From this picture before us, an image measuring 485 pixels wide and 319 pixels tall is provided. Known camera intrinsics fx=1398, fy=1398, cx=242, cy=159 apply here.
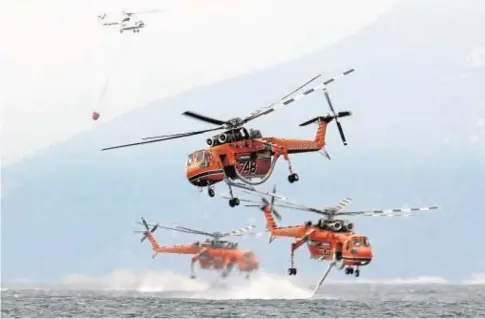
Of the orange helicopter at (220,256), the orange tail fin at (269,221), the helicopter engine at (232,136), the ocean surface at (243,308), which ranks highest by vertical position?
the orange helicopter at (220,256)

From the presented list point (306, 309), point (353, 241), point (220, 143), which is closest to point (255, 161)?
point (220, 143)

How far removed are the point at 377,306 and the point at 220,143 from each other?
53889 mm

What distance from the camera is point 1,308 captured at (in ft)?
486

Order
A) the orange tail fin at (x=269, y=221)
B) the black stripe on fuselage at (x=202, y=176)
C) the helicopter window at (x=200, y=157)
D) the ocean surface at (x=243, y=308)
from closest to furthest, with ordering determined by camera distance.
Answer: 1. the black stripe on fuselage at (x=202, y=176)
2. the helicopter window at (x=200, y=157)
3. the ocean surface at (x=243, y=308)
4. the orange tail fin at (x=269, y=221)

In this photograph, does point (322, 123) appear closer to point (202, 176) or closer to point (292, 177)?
point (202, 176)

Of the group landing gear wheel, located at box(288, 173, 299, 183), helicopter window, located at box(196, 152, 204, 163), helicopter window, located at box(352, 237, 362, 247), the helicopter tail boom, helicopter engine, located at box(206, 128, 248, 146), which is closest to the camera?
landing gear wheel, located at box(288, 173, 299, 183)

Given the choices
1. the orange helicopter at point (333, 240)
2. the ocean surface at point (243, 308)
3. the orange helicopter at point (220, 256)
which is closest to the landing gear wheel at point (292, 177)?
the orange helicopter at point (333, 240)

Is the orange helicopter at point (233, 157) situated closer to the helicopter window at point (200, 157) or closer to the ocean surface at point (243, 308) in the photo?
the helicopter window at point (200, 157)

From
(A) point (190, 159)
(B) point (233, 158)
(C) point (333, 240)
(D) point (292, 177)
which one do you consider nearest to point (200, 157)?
(A) point (190, 159)

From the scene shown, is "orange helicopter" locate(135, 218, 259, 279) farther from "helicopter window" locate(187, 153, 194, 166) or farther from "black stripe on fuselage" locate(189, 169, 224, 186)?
"black stripe on fuselage" locate(189, 169, 224, 186)

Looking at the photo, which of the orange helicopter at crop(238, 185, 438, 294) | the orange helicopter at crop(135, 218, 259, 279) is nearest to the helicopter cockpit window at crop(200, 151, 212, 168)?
the orange helicopter at crop(238, 185, 438, 294)

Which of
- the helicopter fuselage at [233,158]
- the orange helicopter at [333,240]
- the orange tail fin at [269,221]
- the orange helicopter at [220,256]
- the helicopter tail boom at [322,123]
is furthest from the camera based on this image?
the orange helicopter at [220,256]

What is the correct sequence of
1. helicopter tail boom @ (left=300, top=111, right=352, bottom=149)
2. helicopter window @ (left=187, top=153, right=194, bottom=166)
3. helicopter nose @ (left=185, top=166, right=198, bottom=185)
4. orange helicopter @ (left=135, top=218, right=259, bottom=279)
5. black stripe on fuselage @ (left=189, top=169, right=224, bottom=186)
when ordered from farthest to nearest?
orange helicopter @ (left=135, top=218, right=259, bottom=279) < helicopter tail boom @ (left=300, top=111, right=352, bottom=149) < helicopter window @ (left=187, top=153, right=194, bottom=166) < helicopter nose @ (left=185, top=166, right=198, bottom=185) < black stripe on fuselage @ (left=189, top=169, right=224, bottom=186)

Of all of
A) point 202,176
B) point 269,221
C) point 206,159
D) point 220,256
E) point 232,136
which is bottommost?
point 202,176
